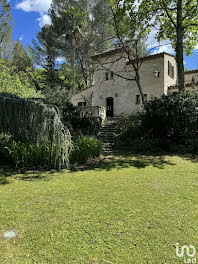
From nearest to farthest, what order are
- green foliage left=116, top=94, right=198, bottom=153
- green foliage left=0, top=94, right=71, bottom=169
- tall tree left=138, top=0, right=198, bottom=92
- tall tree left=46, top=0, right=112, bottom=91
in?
green foliage left=0, top=94, right=71, bottom=169 → green foliage left=116, top=94, right=198, bottom=153 → tall tree left=138, top=0, right=198, bottom=92 → tall tree left=46, top=0, right=112, bottom=91

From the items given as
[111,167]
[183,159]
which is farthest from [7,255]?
[183,159]

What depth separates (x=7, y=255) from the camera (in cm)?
246

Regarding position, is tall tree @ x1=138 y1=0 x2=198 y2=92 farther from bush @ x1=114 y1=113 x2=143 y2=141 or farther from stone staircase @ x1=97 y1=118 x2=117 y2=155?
stone staircase @ x1=97 y1=118 x2=117 y2=155

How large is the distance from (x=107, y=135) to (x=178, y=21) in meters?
10.1

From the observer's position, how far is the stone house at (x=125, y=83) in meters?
18.0

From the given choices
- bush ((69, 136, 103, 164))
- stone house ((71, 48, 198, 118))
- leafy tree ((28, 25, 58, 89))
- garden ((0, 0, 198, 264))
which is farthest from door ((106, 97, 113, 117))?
leafy tree ((28, 25, 58, 89))

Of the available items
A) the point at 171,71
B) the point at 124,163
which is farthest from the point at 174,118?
the point at 171,71

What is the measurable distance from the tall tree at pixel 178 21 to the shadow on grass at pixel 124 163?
22.7 ft

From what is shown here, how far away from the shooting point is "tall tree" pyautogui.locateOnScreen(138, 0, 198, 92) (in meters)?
13.4

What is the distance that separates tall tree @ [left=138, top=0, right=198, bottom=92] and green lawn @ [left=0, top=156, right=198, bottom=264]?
10133 mm

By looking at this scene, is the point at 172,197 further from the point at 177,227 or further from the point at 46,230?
the point at 46,230

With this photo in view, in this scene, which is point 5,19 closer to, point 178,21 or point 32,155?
point 178,21

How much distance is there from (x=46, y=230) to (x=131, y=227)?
1.45m

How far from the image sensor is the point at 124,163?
8.16 m
